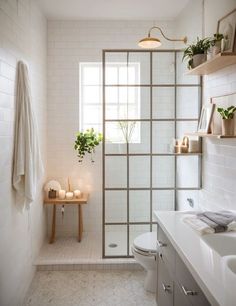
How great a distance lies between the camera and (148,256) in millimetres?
2779

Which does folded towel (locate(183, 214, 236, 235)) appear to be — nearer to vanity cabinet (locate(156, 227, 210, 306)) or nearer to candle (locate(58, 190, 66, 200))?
vanity cabinet (locate(156, 227, 210, 306))

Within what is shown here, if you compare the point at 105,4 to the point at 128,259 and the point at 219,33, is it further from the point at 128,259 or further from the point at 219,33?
the point at 128,259

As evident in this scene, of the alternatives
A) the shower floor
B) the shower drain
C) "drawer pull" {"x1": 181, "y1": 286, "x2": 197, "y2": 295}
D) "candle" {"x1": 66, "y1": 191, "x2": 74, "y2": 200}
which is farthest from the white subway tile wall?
"candle" {"x1": 66, "y1": 191, "x2": 74, "y2": 200}

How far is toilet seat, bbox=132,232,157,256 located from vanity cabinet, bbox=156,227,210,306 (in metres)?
0.45

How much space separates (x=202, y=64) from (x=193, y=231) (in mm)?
1274

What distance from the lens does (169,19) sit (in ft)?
13.1

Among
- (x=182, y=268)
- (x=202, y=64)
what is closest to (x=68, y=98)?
(x=202, y=64)

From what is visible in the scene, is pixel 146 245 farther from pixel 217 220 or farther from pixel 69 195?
pixel 69 195

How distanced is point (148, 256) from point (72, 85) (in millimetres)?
→ 2410

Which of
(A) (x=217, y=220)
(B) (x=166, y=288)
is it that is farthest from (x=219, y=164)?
(B) (x=166, y=288)

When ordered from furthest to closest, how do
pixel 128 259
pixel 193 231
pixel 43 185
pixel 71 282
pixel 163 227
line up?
pixel 43 185 → pixel 128 259 → pixel 71 282 → pixel 163 227 → pixel 193 231

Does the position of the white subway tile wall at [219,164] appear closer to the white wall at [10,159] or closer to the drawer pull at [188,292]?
the drawer pull at [188,292]

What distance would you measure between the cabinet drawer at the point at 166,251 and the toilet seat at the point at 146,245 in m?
0.51

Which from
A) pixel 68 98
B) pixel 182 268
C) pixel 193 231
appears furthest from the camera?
pixel 68 98
